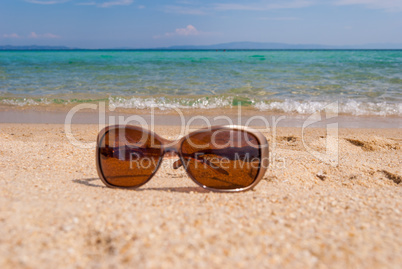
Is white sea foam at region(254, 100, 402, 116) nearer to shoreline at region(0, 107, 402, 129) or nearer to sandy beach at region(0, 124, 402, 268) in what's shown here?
shoreline at region(0, 107, 402, 129)

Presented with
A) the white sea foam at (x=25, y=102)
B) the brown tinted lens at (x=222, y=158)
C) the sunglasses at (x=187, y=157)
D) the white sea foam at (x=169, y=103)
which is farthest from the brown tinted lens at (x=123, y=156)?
the white sea foam at (x=25, y=102)

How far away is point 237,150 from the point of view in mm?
2094

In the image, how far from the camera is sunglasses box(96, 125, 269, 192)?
1.99 metres

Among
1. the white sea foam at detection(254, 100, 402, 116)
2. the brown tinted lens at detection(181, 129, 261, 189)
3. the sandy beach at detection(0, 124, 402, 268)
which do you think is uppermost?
the white sea foam at detection(254, 100, 402, 116)

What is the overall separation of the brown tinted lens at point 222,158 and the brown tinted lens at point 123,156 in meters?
0.23

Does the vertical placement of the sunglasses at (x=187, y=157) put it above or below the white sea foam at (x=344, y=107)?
below

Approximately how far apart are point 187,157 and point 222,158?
0.27m

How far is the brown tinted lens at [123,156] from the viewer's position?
2.07m

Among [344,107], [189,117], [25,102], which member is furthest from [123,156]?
[25,102]

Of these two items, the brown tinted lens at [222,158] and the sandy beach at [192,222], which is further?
the brown tinted lens at [222,158]

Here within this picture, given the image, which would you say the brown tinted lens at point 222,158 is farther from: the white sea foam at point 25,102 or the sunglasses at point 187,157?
the white sea foam at point 25,102

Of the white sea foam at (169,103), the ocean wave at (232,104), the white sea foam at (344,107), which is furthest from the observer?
the white sea foam at (169,103)

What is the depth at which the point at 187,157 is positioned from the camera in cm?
209

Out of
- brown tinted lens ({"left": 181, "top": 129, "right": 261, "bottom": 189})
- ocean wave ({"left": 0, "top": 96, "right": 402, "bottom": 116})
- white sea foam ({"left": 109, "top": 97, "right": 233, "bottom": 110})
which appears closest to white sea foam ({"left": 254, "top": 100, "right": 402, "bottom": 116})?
ocean wave ({"left": 0, "top": 96, "right": 402, "bottom": 116})
